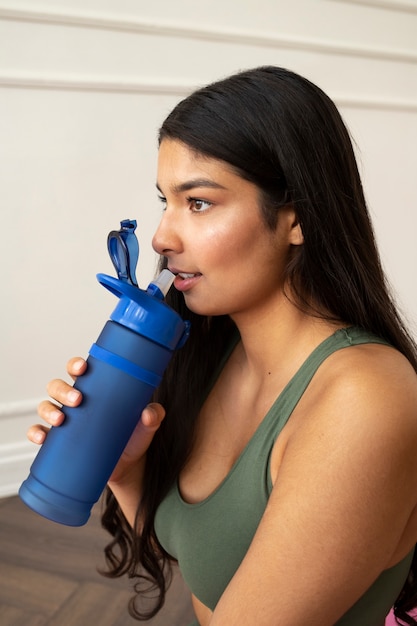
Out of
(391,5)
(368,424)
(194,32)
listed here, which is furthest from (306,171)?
(391,5)

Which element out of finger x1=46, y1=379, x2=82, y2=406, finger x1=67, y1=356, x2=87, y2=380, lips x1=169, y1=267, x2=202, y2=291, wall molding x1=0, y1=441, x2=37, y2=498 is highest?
lips x1=169, y1=267, x2=202, y2=291

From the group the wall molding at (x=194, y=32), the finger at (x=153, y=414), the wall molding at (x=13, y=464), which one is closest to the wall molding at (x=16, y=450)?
the wall molding at (x=13, y=464)

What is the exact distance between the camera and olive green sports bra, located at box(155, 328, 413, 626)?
917mm

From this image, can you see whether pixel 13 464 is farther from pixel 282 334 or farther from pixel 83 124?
pixel 282 334

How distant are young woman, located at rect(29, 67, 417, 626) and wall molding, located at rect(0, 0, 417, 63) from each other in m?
1.24

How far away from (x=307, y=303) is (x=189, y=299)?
6.5 inches

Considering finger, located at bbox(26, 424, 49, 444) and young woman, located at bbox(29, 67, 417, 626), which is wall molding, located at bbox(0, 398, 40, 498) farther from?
finger, located at bbox(26, 424, 49, 444)

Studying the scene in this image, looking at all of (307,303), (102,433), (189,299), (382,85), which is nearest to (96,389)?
(102,433)

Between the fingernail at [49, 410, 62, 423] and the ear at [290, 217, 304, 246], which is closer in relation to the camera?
the fingernail at [49, 410, 62, 423]

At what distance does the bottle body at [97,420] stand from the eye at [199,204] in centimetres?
21

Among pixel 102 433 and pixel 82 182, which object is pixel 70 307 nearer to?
pixel 82 182

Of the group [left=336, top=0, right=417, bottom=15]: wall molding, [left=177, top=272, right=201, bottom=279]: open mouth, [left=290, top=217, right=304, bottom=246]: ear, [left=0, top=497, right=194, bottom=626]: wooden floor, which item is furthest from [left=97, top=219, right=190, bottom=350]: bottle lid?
[left=336, top=0, right=417, bottom=15]: wall molding

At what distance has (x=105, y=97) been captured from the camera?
2.16m

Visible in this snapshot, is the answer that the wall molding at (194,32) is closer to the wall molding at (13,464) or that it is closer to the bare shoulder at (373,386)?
the wall molding at (13,464)
